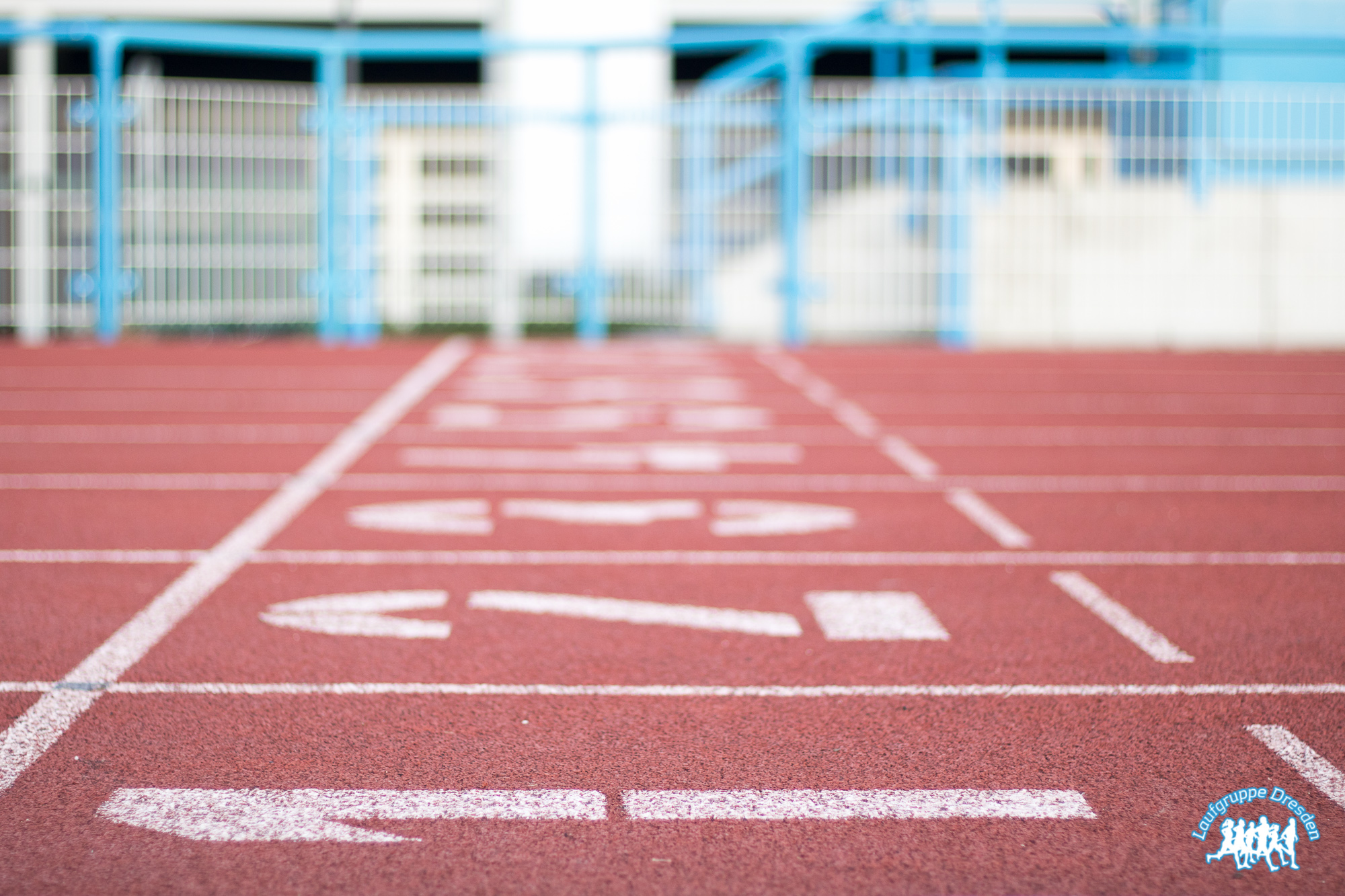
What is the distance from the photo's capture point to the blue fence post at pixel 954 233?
1437cm

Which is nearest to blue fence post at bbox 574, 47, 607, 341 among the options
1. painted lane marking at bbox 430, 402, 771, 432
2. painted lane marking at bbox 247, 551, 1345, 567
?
painted lane marking at bbox 430, 402, 771, 432

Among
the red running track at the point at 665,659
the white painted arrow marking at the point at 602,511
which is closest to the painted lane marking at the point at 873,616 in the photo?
the red running track at the point at 665,659

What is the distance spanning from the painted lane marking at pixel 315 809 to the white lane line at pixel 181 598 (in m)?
0.36

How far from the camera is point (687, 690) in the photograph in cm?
405

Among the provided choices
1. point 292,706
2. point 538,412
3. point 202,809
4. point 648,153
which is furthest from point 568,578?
point 648,153

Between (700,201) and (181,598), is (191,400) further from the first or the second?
(181,598)

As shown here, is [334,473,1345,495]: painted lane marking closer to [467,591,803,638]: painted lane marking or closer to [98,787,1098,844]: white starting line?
[467,591,803,638]: painted lane marking

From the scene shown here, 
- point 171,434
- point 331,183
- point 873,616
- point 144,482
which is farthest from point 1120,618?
point 331,183

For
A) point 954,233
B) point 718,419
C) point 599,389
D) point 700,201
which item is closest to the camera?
point 718,419

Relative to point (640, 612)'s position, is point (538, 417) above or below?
above

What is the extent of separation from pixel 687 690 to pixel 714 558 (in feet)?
5.94

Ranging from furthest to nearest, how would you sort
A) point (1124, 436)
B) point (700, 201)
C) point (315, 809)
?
point (700, 201), point (1124, 436), point (315, 809)

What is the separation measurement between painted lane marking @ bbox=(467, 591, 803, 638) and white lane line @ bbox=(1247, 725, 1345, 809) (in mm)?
1422

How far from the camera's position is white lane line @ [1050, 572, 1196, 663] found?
443cm
